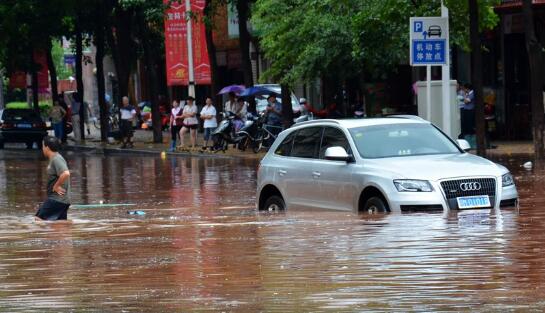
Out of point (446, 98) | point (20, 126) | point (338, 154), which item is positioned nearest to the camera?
point (338, 154)

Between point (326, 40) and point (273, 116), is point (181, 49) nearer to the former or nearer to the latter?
point (273, 116)

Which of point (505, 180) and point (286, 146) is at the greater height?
point (286, 146)

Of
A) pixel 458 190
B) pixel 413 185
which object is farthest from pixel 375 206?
pixel 458 190

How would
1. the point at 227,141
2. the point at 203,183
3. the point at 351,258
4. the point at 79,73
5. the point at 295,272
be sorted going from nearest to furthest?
the point at 295,272, the point at 351,258, the point at 203,183, the point at 227,141, the point at 79,73

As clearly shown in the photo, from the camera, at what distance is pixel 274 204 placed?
18047 mm

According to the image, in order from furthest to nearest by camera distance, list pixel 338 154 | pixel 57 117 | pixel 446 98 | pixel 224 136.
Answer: pixel 57 117, pixel 224 136, pixel 446 98, pixel 338 154

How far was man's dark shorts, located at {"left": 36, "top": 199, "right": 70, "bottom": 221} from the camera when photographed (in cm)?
1767

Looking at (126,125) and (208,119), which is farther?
(126,125)

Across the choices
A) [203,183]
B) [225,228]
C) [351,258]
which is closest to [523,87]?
[203,183]

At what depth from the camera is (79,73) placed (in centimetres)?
5556

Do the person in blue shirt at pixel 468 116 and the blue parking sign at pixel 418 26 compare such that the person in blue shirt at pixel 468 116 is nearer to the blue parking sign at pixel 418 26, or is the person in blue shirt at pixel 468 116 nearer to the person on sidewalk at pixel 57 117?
the blue parking sign at pixel 418 26

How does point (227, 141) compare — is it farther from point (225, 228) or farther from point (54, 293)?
point (54, 293)

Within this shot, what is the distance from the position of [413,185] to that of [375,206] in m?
0.58

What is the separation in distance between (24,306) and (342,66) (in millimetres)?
27468
